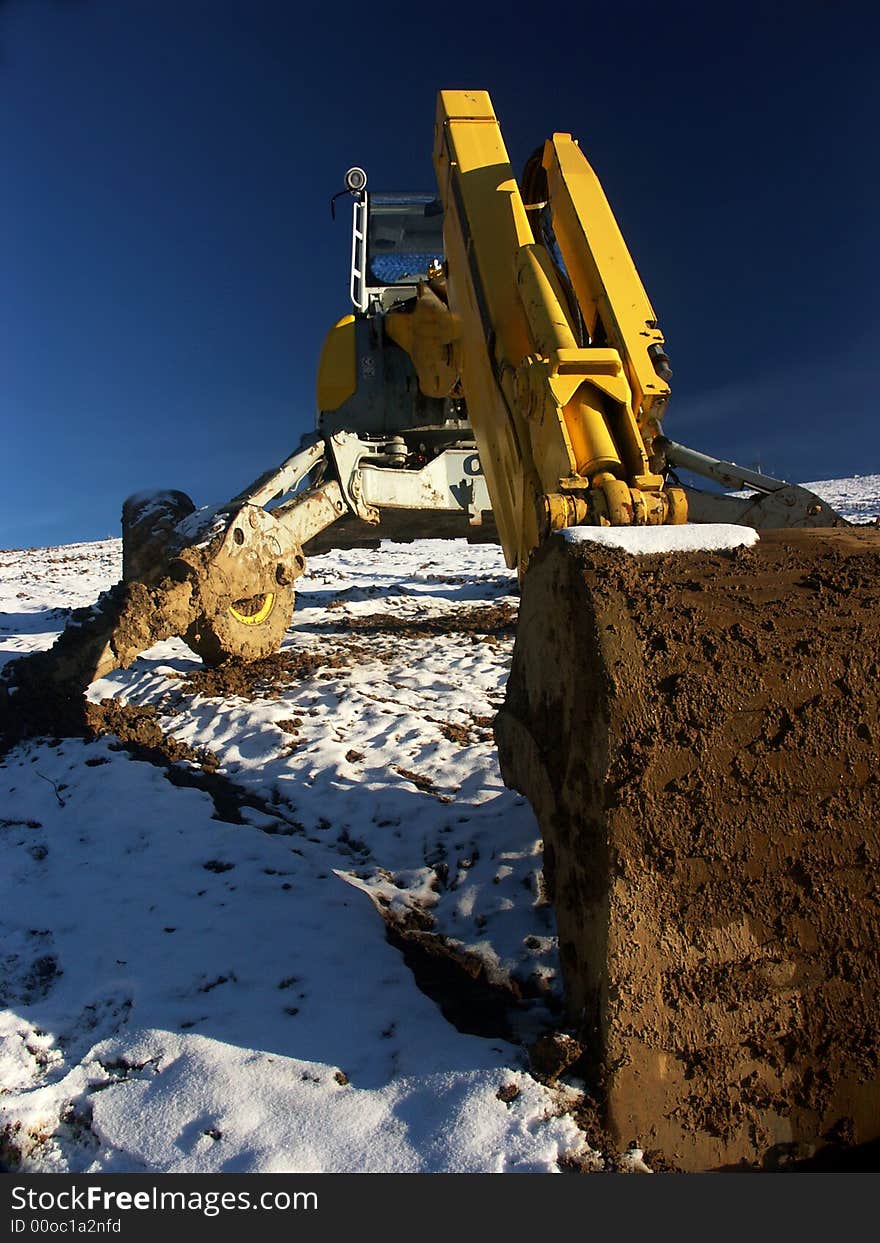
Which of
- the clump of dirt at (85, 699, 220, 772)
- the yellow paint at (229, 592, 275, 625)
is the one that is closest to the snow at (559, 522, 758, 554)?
the clump of dirt at (85, 699, 220, 772)

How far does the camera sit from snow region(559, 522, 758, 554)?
2.34 m

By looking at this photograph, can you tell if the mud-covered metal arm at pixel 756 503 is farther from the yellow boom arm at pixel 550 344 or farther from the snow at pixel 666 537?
the snow at pixel 666 537

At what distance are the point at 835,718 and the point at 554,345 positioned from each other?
1.86m

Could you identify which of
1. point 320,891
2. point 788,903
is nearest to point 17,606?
point 320,891

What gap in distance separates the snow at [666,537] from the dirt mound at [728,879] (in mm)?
269

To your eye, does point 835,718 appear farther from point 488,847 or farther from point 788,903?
point 488,847

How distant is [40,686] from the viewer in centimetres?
547

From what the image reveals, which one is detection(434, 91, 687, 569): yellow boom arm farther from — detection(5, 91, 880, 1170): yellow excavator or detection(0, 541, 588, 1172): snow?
detection(0, 541, 588, 1172): snow

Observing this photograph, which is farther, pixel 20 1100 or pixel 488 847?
pixel 488 847

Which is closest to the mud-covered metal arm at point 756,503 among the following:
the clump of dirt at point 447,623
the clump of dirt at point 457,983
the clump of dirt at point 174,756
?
the clump of dirt at point 447,623

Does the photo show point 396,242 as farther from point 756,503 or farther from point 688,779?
point 688,779

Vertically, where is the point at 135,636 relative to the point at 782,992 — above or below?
above

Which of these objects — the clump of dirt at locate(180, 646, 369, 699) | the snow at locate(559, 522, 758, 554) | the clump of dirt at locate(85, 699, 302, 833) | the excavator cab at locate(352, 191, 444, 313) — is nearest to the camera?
the snow at locate(559, 522, 758, 554)

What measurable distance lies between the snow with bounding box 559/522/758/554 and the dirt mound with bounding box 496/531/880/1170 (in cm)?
27
